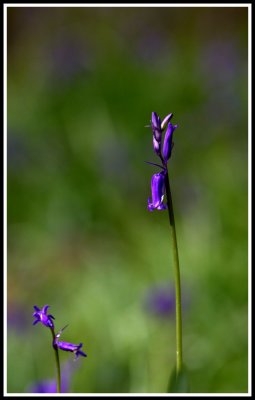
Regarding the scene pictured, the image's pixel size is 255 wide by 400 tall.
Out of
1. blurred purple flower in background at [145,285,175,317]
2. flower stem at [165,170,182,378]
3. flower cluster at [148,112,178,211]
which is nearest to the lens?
flower stem at [165,170,182,378]

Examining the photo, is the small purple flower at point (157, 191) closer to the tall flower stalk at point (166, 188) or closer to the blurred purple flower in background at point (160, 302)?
the tall flower stalk at point (166, 188)

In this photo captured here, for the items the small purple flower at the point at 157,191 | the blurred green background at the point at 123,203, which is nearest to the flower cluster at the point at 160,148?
the small purple flower at the point at 157,191

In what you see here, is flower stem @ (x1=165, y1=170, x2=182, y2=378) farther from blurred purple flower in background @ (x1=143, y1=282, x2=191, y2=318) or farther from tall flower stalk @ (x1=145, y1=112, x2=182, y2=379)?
blurred purple flower in background @ (x1=143, y1=282, x2=191, y2=318)

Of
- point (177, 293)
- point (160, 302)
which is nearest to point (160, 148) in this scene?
point (177, 293)

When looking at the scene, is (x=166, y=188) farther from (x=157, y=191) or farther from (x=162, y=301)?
(x=162, y=301)

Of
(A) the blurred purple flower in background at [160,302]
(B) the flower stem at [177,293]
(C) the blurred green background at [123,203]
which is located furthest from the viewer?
(A) the blurred purple flower in background at [160,302]

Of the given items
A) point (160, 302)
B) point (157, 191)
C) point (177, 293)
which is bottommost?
point (160, 302)

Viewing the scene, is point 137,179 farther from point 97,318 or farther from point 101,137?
point 97,318

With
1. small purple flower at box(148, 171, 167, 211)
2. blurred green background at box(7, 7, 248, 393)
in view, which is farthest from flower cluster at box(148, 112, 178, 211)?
blurred green background at box(7, 7, 248, 393)
